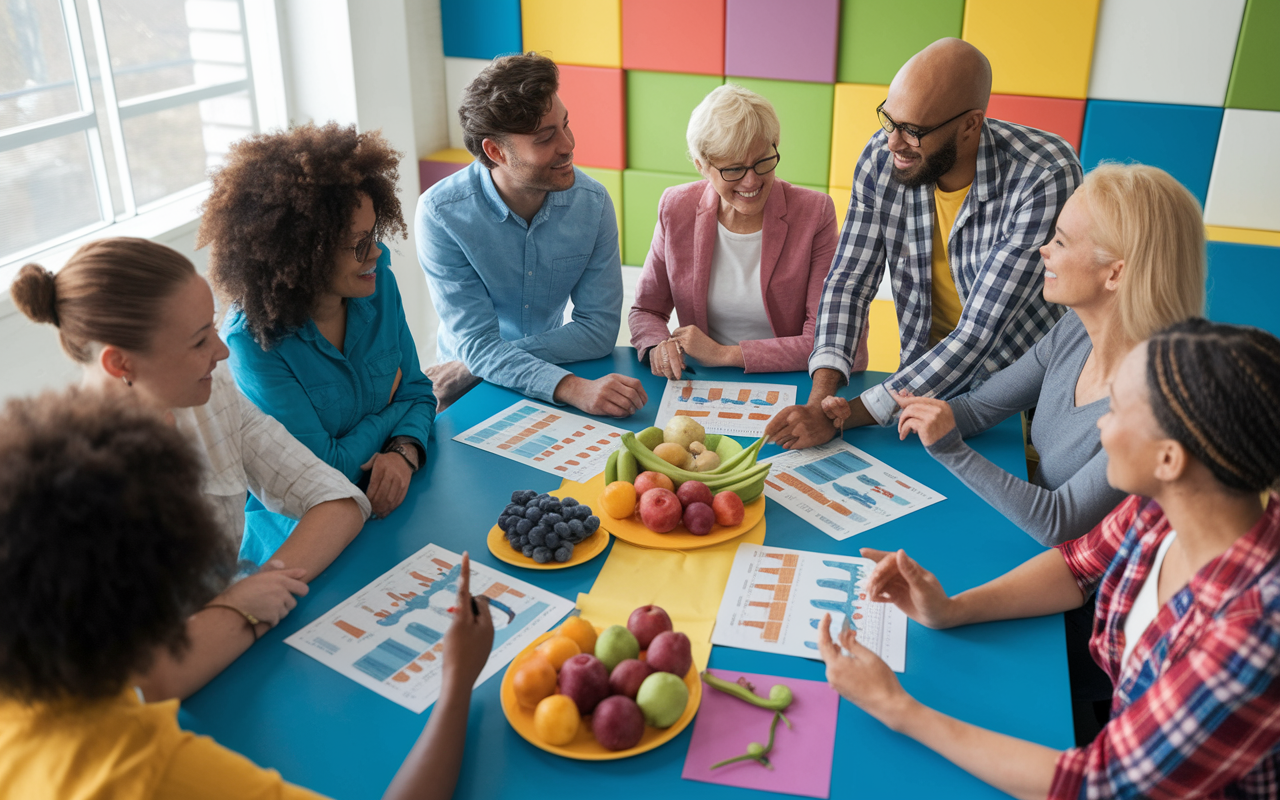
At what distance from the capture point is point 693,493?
5.75 feet

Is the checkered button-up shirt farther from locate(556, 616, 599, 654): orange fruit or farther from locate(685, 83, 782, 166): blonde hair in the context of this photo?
locate(556, 616, 599, 654): orange fruit

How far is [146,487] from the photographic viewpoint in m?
1.01

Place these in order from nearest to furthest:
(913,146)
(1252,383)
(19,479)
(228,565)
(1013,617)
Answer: (19,479), (1252,383), (228,565), (1013,617), (913,146)

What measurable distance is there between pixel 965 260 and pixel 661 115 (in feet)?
7.56

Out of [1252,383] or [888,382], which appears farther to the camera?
[888,382]

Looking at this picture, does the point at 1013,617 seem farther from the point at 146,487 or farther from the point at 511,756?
the point at 146,487

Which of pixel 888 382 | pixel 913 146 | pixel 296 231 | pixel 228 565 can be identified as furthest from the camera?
pixel 913 146

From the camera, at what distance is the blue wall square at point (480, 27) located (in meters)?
4.43

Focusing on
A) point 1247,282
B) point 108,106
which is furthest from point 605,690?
point 1247,282

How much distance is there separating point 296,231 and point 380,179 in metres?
0.25

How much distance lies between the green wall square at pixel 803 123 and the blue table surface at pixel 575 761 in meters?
2.61

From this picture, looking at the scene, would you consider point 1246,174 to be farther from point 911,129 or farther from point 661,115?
point 661,115

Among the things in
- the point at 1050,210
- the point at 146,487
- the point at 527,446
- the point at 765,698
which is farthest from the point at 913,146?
the point at 146,487

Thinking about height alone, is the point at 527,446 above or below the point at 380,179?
below
